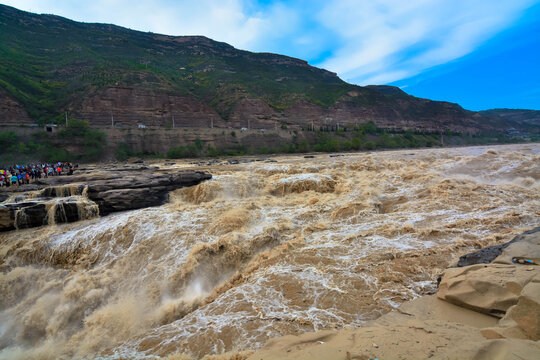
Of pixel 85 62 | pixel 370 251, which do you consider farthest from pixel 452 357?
pixel 85 62

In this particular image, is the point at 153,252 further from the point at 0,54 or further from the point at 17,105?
the point at 0,54

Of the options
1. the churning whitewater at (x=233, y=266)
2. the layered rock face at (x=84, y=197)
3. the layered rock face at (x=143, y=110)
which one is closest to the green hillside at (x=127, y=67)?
the layered rock face at (x=143, y=110)

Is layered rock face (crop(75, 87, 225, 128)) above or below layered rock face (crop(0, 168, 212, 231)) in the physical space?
above

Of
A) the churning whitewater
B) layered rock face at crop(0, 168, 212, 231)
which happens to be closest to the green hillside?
layered rock face at crop(0, 168, 212, 231)

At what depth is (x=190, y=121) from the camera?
161 ft

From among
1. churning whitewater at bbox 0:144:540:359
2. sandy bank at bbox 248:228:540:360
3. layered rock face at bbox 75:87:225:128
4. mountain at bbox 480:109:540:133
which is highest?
mountain at bbox 480:109:540:133

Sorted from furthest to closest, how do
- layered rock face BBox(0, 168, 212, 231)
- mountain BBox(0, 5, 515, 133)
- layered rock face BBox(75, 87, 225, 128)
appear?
mountain BBox(0, 5, 515, 133)
layered rock face BBox(75, 87, 225, 128)
layered rock face BBox(0, 168, 212, 231)

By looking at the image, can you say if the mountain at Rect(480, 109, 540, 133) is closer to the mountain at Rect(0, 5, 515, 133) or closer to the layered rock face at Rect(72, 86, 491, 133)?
the mountain at Rect(0, 5, 515, 133)

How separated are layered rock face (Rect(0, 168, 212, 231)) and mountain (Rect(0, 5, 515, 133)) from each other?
32287 mm

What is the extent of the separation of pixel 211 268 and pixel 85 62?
65521 mm

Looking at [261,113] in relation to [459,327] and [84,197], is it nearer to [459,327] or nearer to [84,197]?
[84,197]

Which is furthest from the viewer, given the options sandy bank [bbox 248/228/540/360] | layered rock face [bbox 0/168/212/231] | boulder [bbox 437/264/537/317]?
layered rock face [bbox 0/168/212/231]

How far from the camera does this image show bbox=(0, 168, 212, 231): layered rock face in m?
9.33

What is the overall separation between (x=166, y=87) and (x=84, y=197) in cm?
4638
